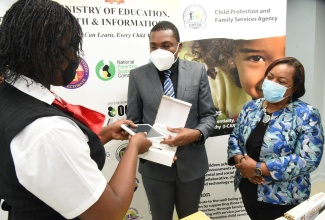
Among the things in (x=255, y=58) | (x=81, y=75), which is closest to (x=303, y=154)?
(x=255, y=58)

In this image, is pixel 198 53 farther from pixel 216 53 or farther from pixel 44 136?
pixel 44 136

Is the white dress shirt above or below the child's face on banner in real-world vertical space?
below

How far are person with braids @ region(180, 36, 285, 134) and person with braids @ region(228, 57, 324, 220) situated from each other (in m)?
0.69

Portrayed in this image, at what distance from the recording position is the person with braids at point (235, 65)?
235 centimetres

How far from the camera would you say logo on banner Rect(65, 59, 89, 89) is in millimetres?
1999

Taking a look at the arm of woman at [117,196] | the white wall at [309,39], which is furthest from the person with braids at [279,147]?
the white wall at [309,39]

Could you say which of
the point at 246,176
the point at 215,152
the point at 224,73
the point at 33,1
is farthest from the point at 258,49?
the point at 33,1

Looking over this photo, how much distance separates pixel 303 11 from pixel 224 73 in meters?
1.78

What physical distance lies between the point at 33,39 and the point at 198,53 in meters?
1.79

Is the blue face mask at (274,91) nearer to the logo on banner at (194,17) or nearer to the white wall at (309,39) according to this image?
the logo on banner at (194,17)

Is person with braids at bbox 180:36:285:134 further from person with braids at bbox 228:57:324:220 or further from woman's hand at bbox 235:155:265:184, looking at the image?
woman's hand at bbox 235:155:265:184

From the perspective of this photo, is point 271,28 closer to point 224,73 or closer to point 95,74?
point 224,73

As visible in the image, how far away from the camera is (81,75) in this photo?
6.61ft

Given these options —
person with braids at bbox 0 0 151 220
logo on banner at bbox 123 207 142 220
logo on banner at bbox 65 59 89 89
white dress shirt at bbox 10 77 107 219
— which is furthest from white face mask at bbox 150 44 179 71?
logo on banner at bbox 123 207 142 220
